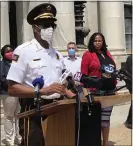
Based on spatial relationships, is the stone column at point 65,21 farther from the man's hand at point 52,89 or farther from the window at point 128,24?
the man's hand at point 52,89

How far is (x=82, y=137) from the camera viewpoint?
317 cm

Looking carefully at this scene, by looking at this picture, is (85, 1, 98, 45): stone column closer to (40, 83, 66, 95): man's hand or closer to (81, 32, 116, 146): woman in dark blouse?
(81, 32, 116, 146): woman in dark blouse

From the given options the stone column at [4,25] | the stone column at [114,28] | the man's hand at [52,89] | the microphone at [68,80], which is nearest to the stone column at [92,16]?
the stone column at [114,28]

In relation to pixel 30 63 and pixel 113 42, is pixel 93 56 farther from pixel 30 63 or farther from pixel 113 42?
pixel 113 42

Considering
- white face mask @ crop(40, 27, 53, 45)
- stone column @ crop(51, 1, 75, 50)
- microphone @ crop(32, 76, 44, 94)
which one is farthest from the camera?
stone column @ crop(51, 1, 75, 50)

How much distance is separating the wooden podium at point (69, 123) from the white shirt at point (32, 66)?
335mm

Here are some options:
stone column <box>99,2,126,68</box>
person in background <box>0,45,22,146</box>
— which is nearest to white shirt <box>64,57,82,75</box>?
person in background <box>0,45,22,146</box>

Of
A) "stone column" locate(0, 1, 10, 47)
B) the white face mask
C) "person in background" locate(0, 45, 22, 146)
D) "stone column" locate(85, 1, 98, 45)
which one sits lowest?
"person in background" locate(0, 45, 22, 146)

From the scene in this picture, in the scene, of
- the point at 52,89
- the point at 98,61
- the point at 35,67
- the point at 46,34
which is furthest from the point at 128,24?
the point at 52,89

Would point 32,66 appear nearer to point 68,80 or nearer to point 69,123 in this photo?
point 68,80

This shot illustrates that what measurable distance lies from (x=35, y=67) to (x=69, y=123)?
562mm

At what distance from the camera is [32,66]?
3320mm

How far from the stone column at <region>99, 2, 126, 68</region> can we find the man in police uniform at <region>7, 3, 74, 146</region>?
10.3m

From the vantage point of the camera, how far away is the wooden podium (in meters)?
3.00
